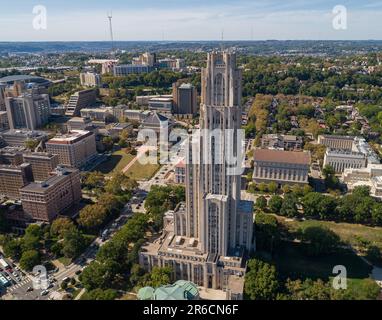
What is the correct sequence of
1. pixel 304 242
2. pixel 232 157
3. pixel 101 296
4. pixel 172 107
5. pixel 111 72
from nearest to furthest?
1. pixel 101 296
2. pixel 232 157
3. pixel 304 242
4. pixel 172 107
5. pixel 111 72

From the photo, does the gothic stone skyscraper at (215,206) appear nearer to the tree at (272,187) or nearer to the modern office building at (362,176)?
the tree at (272,187)

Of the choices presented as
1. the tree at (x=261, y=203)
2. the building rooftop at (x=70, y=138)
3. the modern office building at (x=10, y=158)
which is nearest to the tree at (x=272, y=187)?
the tree at (x=261, y=203)

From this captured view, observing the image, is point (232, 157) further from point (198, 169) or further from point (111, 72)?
point (111, 72)

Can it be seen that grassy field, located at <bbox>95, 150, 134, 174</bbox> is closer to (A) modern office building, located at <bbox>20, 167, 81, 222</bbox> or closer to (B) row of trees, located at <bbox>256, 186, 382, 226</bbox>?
(A) modern office building, located at <bbox>20, 167, 81, 222</bbox>

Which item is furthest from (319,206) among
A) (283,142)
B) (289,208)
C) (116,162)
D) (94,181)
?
(116,162)

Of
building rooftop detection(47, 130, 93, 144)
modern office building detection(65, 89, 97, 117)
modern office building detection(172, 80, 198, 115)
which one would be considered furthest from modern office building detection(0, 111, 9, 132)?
modern office building detection(172, 80, 198, 115)

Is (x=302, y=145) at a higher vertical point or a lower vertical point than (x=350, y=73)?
lower

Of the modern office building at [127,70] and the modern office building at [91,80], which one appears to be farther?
the modern office building at [127,70]

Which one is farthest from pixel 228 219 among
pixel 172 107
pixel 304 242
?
pixel 172 107
